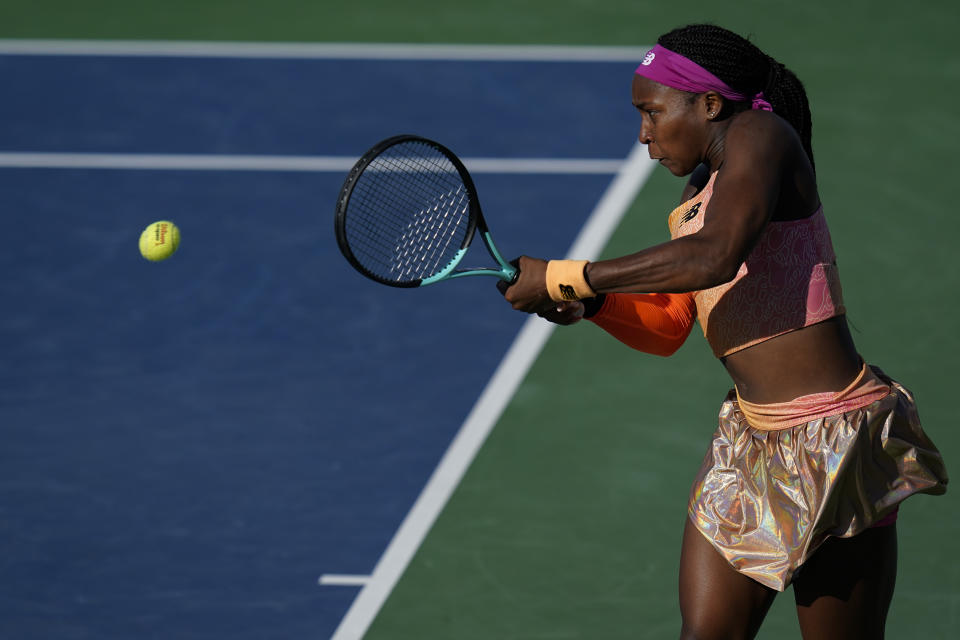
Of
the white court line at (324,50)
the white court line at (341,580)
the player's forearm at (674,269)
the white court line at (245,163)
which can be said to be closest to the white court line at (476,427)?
the white court line at (341,580)

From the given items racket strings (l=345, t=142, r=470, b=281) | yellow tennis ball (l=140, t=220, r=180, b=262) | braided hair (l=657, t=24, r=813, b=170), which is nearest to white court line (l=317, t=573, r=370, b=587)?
racket strings (l=345, t=142, r=470, b=281)

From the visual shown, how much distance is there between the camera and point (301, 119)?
31.2 ft

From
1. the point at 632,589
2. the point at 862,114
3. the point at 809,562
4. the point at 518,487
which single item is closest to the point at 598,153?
the point at 862,114

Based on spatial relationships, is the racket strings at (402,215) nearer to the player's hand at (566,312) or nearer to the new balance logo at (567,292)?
the player's hand at (566,312)

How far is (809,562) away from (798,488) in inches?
9.9

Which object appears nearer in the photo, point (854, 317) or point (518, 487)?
point (518, 487)

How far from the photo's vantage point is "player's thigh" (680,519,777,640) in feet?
14.0

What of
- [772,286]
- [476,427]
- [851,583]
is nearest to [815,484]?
[851,583]

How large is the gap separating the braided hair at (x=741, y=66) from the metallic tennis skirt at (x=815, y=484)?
2.48ft

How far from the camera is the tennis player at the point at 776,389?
4055 mm

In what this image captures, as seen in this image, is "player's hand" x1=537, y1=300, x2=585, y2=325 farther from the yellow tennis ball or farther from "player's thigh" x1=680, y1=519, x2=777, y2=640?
the yellow tennis ball

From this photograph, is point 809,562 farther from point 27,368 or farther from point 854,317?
point 27,368

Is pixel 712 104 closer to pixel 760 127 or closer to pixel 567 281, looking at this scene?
pixel 760 127

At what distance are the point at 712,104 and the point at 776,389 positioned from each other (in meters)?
0.81
